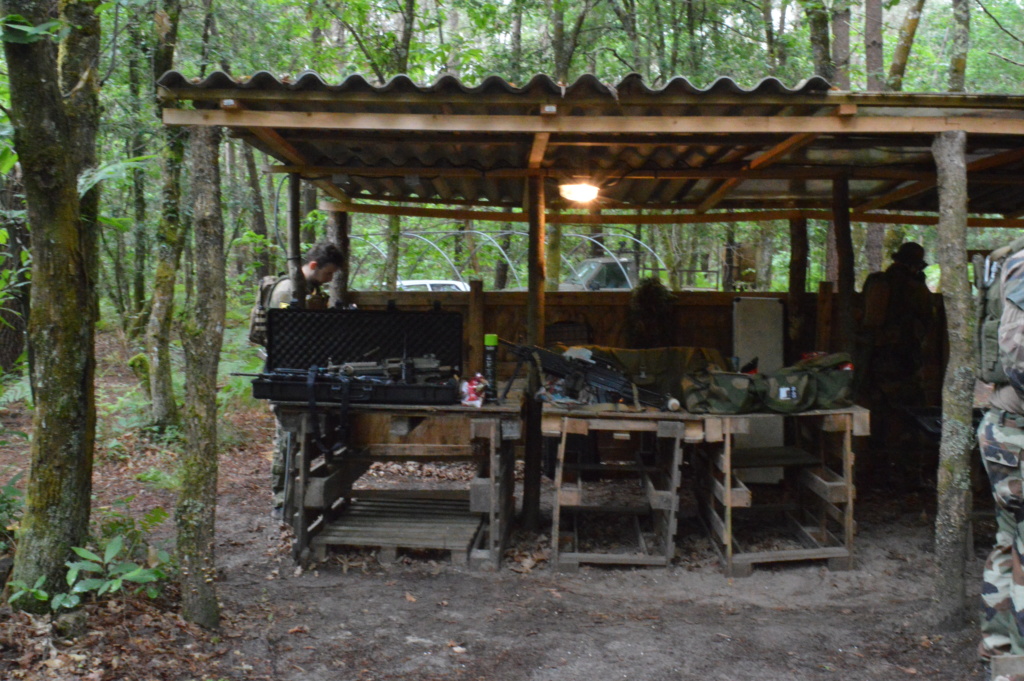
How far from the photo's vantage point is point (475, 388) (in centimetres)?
590

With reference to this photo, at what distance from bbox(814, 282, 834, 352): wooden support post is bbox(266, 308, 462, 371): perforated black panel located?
4404 millimetres

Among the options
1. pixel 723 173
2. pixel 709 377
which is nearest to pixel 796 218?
pixel 723 173

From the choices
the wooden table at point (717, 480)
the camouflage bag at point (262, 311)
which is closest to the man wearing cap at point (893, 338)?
the wooden table at point (717, 480)

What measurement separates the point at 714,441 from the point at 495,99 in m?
2.85

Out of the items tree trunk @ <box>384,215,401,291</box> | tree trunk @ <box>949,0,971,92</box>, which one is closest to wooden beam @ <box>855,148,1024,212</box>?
tree trunk @ <box>949,0,971,92</box>

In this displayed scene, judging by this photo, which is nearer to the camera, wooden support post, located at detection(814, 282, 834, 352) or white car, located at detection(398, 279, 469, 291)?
wooden support post, located at detection(814, 282, 834, 352)

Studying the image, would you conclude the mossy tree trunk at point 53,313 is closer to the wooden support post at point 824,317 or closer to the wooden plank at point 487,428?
the wooden plank at point 487,428

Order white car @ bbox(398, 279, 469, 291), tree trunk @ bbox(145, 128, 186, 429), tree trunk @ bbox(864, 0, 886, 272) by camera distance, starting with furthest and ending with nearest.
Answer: white car @ bbox(398, 279, 469, 291) → tree trunk @ bbox(864, 0, 886, 272) → tree trunk @ bbox(145, 128, 186, 429)

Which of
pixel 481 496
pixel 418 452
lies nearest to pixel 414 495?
pixel 418 452

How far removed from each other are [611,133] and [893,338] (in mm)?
4613

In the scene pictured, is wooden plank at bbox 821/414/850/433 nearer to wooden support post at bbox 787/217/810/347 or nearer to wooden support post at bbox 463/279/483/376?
wooden support post at bbox 787/217/810/347

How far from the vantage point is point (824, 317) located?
27.5ft

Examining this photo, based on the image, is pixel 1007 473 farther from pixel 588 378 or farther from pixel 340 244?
pixel 340 244

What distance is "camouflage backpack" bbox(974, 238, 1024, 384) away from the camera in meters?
4.12
